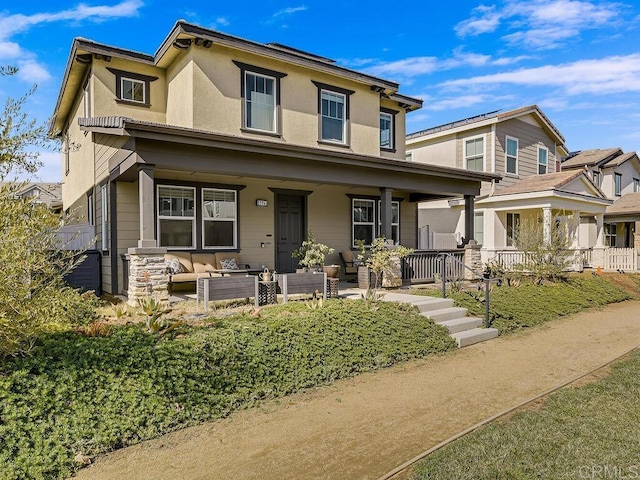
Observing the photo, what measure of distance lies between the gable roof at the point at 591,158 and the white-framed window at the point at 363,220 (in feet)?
57.6

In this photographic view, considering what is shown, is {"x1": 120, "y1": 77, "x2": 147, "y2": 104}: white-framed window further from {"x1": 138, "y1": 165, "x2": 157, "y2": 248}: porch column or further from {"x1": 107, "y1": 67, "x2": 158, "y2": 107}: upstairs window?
{"x1": 138, "y1": 165, "x2": 157, "y2": 248}: porch column

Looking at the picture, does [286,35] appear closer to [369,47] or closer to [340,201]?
[369,47]

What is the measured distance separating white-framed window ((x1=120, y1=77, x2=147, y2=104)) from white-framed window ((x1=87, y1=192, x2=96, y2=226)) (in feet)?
10.3

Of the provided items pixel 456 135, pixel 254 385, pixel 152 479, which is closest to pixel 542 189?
pixel 456 135

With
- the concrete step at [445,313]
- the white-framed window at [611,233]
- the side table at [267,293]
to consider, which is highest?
the white-framed window at [611,233]

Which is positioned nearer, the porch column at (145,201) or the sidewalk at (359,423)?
the sidewalk at (359,423)

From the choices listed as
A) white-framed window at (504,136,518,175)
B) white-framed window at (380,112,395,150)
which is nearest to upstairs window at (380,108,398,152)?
white-framed window at (380,112,395,150)

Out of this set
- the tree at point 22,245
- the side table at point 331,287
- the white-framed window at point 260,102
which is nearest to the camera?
the tree at point 22,245

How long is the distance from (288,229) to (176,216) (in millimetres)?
3412

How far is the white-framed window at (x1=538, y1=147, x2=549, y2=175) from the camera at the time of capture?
21.3 m

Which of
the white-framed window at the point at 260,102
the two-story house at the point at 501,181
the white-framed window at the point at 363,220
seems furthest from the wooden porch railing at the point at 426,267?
the white-framed window at the point at 260,102

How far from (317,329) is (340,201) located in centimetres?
803

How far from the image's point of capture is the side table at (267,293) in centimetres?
871

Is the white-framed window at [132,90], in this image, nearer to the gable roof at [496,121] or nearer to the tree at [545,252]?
the tree at [545,252]
